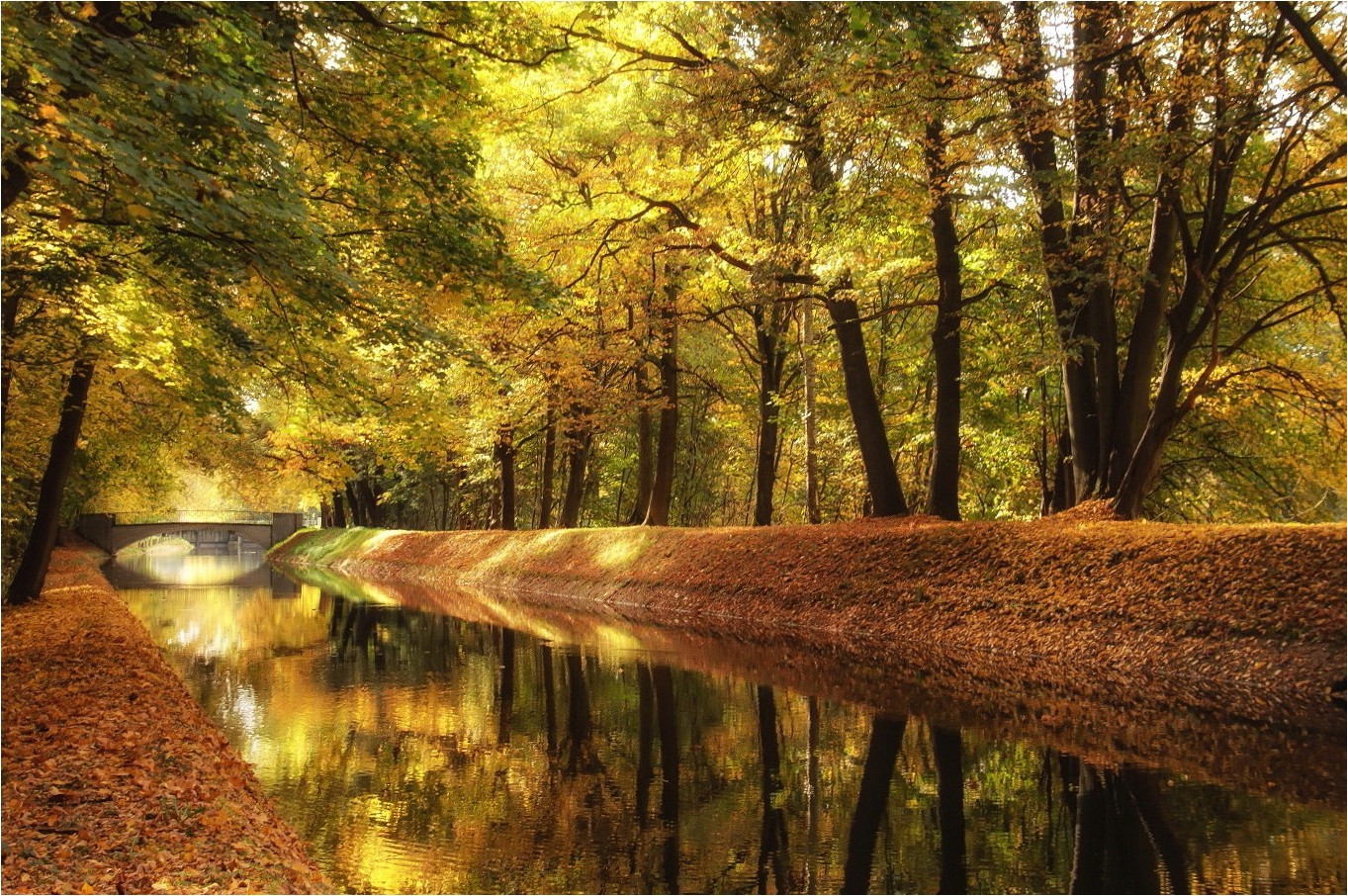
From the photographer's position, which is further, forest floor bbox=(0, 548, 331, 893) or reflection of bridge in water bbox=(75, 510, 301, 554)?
reflection of bridge in water bbox=(75, 510, 301, 554)

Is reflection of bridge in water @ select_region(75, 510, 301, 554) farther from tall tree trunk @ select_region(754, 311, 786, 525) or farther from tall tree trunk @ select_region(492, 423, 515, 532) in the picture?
tall tree trunk @ select_region(754, 311, 786, 525)

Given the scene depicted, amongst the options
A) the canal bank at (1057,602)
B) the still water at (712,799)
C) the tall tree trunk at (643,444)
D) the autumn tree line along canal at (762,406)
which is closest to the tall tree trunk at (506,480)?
the tall tree trunk at (643,444)

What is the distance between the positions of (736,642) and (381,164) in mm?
8992

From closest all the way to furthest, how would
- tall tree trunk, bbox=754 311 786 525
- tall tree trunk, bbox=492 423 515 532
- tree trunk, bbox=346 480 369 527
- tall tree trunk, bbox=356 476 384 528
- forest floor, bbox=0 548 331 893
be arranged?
1. forest floor, bbox=0 548 331 893
2. tall tree trunk, bbox=754 311 786 525
3. tall tree trunk, bbox=492 423 515 532
4. tall tree trunk, bbox=356 476 384 528
5. tree trunk, bbox=346 480 369 527

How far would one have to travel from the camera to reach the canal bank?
9.28m

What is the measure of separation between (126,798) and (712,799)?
3603 millimetres

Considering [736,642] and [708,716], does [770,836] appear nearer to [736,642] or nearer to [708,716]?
[708,716]

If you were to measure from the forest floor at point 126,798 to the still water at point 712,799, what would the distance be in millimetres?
509

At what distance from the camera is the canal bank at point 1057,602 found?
9.28 metres

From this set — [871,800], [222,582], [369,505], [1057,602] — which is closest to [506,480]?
[222,582]

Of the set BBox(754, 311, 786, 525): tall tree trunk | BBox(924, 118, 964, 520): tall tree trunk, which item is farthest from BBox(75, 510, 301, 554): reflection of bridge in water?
BBox(924, 118, 964, 520): tall tree trunk

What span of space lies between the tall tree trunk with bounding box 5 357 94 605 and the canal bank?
32.8ft

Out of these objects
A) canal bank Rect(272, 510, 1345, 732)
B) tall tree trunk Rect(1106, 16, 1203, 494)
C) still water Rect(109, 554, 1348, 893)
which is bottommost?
still water Rect(109, 554, 1348, 893)

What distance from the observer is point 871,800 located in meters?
6.55
